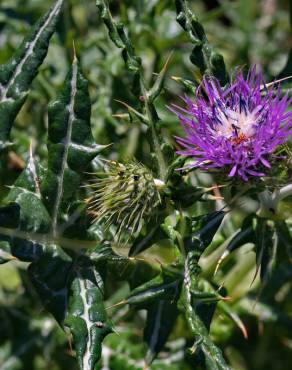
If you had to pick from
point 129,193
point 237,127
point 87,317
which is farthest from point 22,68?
point 87,317

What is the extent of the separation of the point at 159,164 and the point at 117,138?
3.64ft

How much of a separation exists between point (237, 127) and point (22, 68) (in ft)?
2.57

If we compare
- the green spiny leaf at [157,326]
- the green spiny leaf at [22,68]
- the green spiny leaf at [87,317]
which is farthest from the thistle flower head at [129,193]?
the green spiny leaf at [157,326]

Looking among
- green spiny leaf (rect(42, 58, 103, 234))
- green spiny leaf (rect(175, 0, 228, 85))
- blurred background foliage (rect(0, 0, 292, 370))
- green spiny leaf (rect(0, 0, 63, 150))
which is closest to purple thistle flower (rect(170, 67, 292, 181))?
green spiny leaf (rect(175, 0, 228, 85))

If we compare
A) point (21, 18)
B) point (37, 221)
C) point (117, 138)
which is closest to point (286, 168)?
point (37, 221)

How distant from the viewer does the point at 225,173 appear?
2127 mm

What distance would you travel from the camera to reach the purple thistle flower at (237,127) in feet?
6.79

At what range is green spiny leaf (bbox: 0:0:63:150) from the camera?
229cm

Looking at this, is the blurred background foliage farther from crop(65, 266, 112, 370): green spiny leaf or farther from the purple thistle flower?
the purple thistle flower

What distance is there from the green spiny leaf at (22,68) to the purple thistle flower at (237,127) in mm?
535

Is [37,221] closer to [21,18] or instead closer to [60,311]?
[60,311]

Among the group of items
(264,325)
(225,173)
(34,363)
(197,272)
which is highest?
(225,173)

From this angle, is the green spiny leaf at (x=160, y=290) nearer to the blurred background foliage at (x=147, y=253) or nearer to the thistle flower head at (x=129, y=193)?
the thistle flower head at (x=129, y=193)

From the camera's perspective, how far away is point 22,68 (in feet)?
7.57
